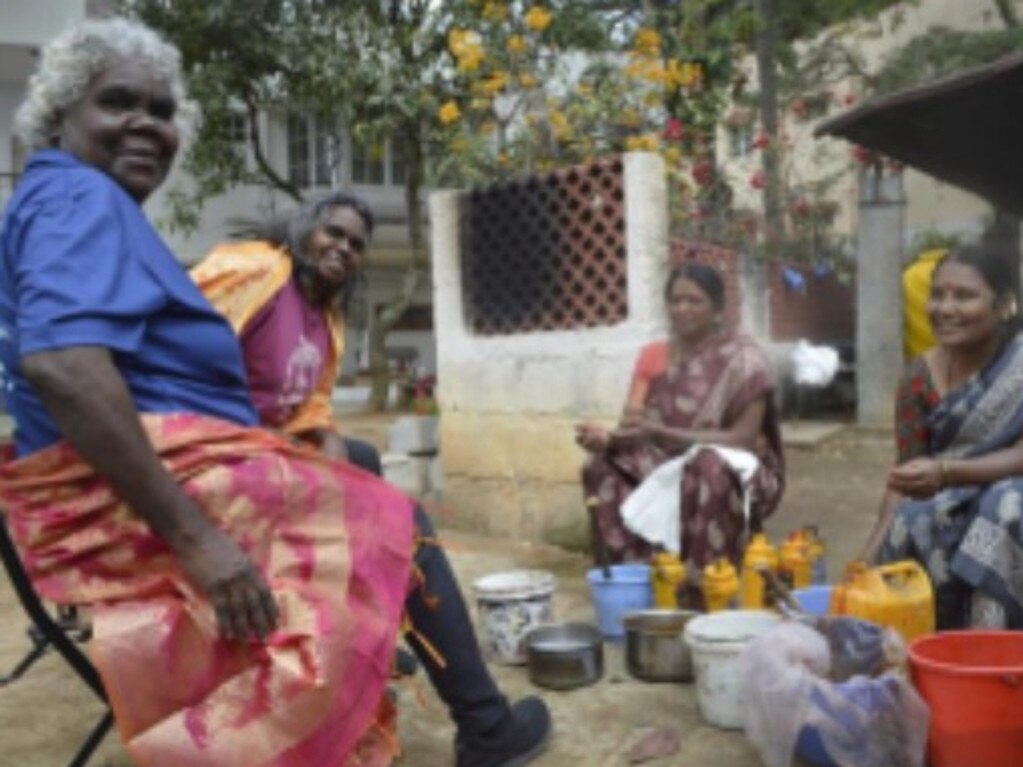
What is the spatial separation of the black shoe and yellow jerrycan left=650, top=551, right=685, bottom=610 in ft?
3.02

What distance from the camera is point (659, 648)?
3416 mm

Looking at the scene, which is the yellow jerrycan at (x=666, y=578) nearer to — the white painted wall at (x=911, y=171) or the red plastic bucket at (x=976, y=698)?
the red plastic bucket at (x=976, y=698)

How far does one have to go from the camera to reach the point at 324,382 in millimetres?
3105

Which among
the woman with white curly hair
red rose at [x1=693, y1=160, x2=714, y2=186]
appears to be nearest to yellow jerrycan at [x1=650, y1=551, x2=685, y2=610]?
the woman with white curly hair

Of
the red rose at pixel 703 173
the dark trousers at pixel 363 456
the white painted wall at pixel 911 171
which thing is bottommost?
the dark trousers at pixel 363 456

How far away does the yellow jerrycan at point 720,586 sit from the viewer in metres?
3.48

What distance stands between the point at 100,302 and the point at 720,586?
229 cm

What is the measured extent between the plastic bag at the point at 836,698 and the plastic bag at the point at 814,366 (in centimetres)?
838

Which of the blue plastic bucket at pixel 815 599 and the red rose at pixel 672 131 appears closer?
the blue plastic bucket at pixel 815 599

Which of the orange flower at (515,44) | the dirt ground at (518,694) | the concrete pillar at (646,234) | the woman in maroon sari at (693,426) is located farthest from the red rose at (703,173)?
the dirt ground at (518,694)

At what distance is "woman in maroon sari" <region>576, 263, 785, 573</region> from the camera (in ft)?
13.6

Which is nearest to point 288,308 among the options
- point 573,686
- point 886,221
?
point 573,686

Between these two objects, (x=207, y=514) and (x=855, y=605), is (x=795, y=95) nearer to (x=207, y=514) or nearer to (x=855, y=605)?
(x=855, y=605)

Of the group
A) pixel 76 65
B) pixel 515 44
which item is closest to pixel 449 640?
pixel 76 65
